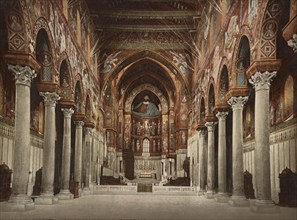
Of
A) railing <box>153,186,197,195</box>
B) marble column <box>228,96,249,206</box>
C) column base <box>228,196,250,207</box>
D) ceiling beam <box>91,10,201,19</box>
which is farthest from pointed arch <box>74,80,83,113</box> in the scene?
column base <box>228,196,250,207</box>

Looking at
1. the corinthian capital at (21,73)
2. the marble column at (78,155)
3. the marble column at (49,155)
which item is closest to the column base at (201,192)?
the marble column at (78,155)

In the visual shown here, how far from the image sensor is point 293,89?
19.7 m

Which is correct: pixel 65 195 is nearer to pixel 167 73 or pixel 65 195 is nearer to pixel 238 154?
pixel 238 154

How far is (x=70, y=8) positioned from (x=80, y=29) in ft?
12.4

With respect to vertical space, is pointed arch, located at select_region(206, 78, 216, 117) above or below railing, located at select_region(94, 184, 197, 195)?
above

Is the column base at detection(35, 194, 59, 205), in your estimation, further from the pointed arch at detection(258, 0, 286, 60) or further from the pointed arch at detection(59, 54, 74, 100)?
the pointed arch at detection(258, 0, 286, 60)

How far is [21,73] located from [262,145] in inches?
373

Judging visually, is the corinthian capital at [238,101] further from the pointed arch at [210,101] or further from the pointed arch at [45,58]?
the pointed arch at [45,58]

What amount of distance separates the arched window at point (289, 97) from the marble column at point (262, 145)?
5.12 m

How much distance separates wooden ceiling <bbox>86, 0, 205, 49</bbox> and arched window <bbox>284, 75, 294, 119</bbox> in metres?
11.9

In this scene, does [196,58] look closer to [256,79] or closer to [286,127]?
[286,127]

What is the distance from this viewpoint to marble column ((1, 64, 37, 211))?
14.6 m

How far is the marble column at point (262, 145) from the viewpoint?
1473 centimetres

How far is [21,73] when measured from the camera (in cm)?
1502
